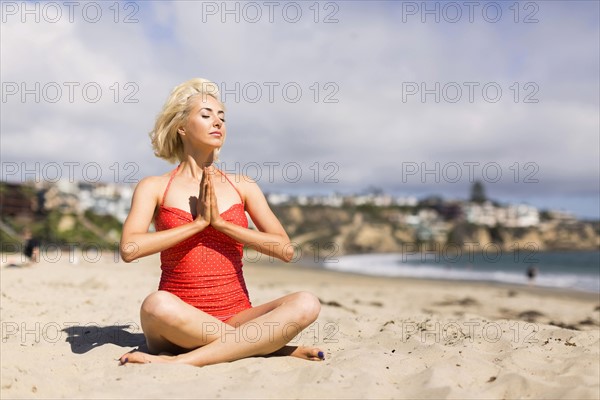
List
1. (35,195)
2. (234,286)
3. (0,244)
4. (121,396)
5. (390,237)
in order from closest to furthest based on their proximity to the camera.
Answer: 1. (121,396)
2. (234,286)
3. (0,244)
4. (35,195)
5. (390,237)

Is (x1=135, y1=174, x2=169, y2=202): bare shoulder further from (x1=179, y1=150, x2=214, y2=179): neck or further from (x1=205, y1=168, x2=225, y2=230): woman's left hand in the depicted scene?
(x1=205, y1=168, x2=225, y2=230): woman's left hand

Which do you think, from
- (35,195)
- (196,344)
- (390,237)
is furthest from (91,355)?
(390,237)

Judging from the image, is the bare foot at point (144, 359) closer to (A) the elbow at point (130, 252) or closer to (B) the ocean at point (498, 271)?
(A) the elbow at point (130, 252)

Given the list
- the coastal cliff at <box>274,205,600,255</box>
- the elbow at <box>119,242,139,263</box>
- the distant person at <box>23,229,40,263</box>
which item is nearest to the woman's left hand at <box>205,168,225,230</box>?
the elbow at <box>119,242,139,263</box>

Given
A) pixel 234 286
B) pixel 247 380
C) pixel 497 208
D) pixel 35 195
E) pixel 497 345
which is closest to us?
pixel 247 380

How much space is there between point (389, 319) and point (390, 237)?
96417mm

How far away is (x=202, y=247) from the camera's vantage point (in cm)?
413

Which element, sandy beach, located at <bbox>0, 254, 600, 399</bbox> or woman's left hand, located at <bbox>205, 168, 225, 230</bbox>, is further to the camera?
woman's left hand, located at <bbox>205, 168, 225, 230</bbox>

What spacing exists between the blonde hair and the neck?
96 mm

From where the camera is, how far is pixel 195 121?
4195mm

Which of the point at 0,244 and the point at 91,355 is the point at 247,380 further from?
the point at 0,244

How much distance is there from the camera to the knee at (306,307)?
13.1ft

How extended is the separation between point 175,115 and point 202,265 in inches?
44.8

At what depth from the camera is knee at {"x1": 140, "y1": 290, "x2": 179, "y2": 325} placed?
3797mm
